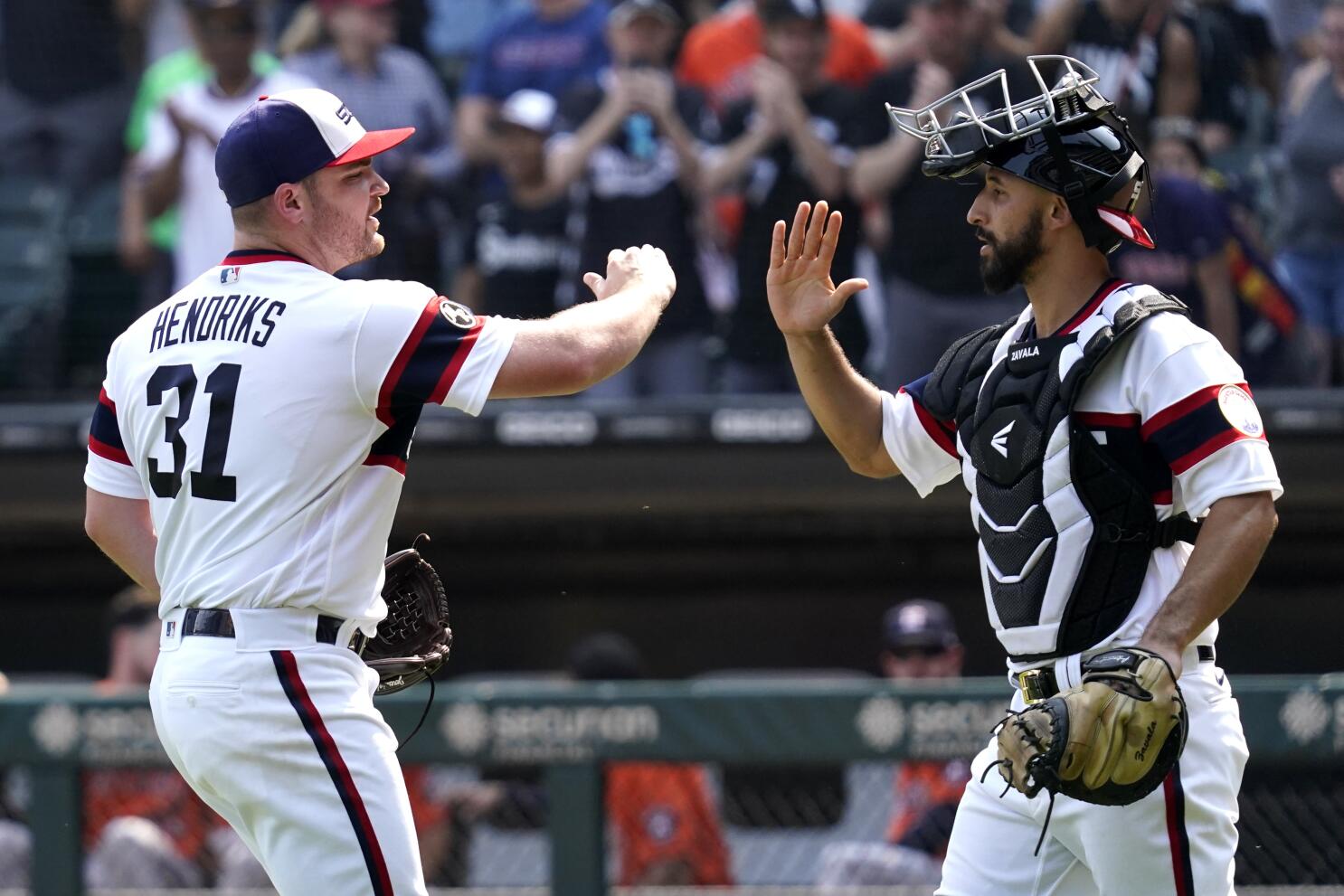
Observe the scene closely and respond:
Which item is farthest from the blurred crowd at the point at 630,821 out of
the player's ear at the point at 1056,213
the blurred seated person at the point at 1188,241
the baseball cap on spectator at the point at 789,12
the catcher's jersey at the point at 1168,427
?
the baseball cap on spectator at the point at 789,12

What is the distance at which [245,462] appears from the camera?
262 cm

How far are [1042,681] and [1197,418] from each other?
19.3 inches

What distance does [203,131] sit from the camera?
7.65 metres

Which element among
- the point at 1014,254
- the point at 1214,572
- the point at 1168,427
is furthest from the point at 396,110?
the point at 1214,572

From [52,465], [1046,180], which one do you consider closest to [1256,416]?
[1046,180]

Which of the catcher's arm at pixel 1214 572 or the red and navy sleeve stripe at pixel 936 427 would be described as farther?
the red and navy sleeve stripe at pixel 936 427

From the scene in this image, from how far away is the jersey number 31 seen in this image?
2.62 meters

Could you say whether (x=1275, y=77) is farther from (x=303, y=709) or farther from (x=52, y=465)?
(x=303, y=709)

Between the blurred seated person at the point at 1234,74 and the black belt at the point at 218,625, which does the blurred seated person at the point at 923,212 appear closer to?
the blurred seated person at the point at 1234,74

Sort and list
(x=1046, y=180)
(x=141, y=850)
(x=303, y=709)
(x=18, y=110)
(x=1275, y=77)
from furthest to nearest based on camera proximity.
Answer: (x=18, y=110) < (x=1275, y=77) < (x=141, y=850) < (x=1046, y=180) < (x=303, y=709)

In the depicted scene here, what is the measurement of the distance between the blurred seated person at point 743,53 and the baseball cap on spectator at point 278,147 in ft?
15.5

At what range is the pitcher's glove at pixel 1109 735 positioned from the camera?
247 cm

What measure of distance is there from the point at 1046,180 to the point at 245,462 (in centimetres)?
134

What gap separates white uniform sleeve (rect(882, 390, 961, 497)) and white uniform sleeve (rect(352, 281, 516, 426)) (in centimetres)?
85
